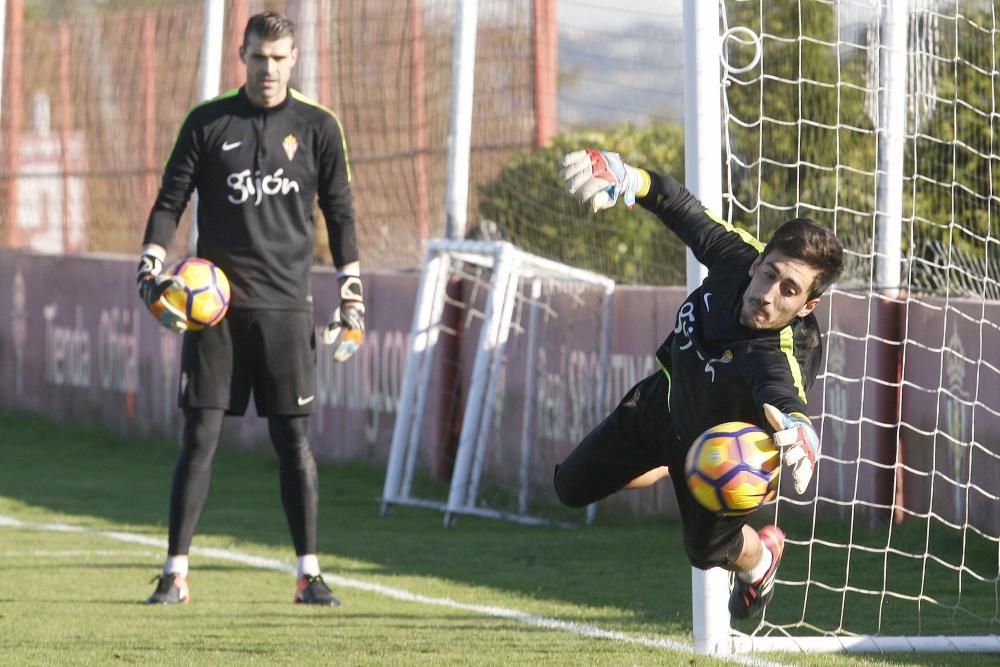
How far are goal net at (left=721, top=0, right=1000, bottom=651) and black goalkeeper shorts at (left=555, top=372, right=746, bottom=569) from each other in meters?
1.41

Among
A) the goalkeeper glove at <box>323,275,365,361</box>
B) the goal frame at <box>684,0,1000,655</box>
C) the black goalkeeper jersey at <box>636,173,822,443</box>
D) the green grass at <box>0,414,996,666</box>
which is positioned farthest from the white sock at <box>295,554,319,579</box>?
the black goalkeeper jersey at <box>636,173,822,443</box>

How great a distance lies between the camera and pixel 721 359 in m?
5.92

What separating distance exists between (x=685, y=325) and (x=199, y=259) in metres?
2.45

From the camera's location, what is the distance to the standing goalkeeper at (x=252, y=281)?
7.59m

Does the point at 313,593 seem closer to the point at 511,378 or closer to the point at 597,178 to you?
the point at 597,178

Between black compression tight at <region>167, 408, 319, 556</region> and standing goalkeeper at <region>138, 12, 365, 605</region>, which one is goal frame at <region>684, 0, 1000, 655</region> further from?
black compression tight at <region>167, 408, 319, 556</region>

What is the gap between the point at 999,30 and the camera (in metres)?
8.79

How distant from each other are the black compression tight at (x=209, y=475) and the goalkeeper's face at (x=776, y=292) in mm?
2556

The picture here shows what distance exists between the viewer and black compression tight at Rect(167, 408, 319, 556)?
7.59m

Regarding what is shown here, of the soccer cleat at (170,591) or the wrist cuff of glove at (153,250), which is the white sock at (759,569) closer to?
the soccer cleat at (170,591)

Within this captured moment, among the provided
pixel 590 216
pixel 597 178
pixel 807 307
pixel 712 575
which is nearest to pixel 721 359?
pixel 807 307

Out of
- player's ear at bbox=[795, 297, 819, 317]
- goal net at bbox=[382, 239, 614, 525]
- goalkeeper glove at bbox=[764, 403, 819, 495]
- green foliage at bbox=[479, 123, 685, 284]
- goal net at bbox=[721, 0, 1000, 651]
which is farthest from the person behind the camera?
green foliage at bbox=[479, 123, 685, 284]

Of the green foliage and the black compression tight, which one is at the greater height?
the green foliage

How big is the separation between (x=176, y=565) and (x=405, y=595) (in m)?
1.04
